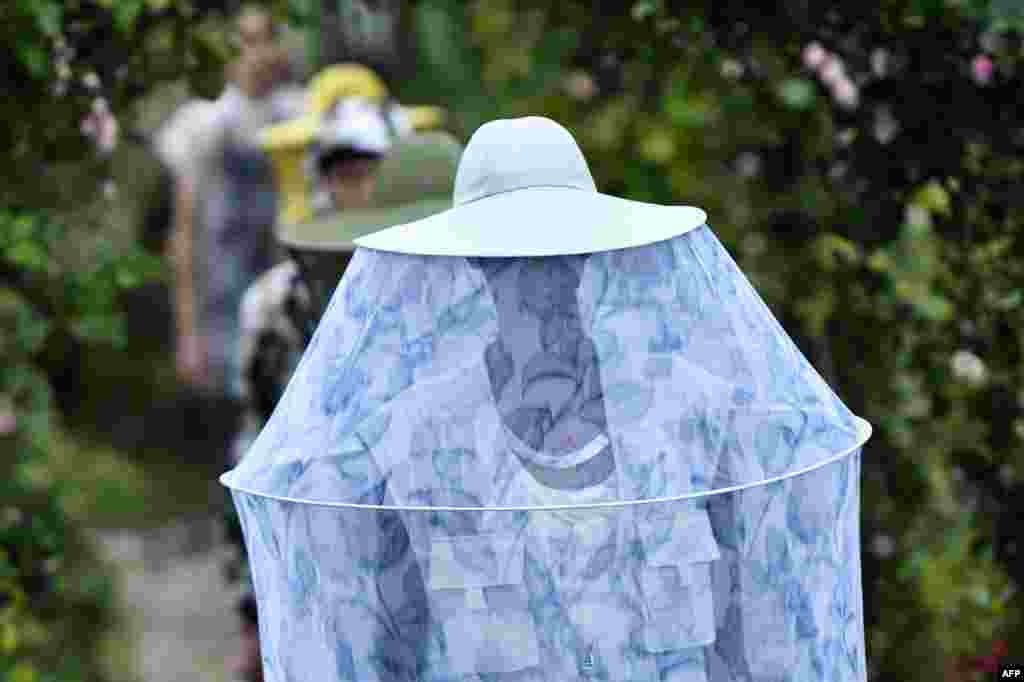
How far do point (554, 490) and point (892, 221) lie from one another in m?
2.22

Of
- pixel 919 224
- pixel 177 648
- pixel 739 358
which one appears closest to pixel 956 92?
pixel 919 224

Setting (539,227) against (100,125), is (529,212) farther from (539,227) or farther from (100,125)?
(100,125)

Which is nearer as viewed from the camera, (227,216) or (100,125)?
(100,125)

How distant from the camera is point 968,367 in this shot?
4.18m

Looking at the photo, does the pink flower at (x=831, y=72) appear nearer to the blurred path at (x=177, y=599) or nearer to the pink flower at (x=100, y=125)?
the pink flower at (x=100, y=125)

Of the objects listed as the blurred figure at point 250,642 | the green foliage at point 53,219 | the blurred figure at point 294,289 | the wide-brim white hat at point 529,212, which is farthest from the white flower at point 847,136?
the wide-brim white hat at point 529,212

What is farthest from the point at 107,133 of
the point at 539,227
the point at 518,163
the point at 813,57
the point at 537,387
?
the point at 537,387

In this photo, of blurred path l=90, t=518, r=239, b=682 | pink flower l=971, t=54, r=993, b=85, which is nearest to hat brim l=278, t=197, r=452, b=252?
pink flower l=971, t=54, r=993, b=85

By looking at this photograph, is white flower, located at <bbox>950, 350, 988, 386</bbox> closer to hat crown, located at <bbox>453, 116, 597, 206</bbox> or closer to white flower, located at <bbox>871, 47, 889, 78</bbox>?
white flower, located at <bbox>871, 47, 889, 78</bbox>

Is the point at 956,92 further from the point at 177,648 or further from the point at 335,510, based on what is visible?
the point at 177,648

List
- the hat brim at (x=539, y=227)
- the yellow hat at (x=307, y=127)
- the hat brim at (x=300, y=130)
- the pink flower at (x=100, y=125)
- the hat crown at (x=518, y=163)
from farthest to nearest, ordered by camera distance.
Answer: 1. the hat brim at (x=300, y=130)
2. the yellow hat at (x=307, y=127)
3. the pink flower at (x=100, y=125)
4. the hat crown at (x=518, y=163)
5. the hat brim at (x=539, y=227)

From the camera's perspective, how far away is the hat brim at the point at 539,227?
2049 millimetres

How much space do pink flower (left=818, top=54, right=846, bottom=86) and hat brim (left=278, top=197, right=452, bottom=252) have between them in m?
0.78

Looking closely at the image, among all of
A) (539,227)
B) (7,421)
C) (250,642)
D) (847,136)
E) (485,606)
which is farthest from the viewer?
(250,642)
